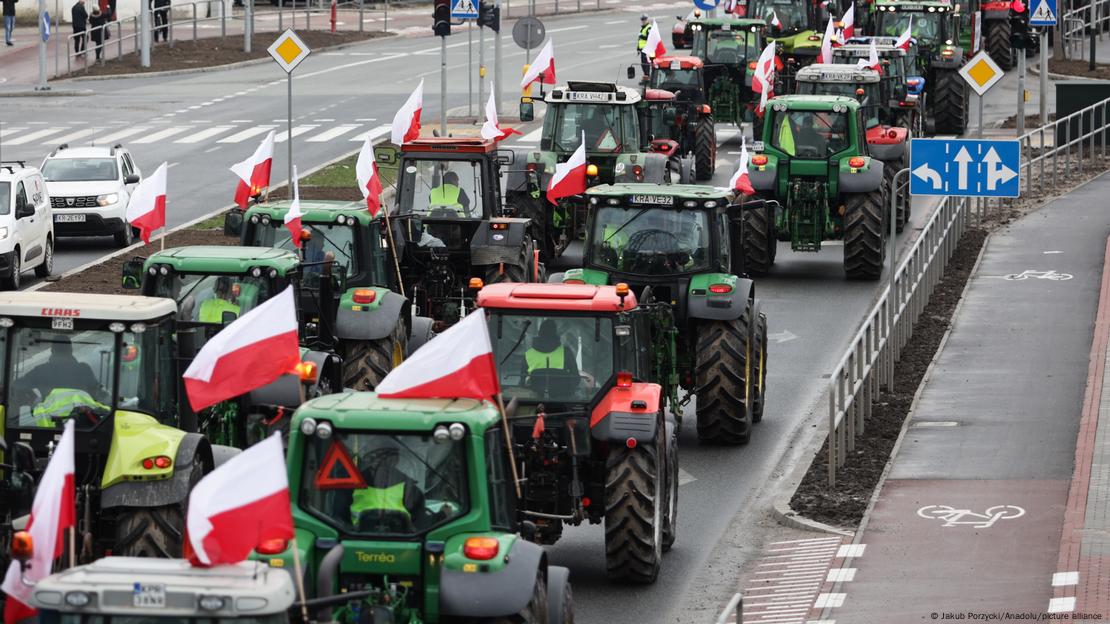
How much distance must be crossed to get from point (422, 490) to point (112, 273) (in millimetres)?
19020

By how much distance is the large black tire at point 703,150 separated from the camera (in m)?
38.8

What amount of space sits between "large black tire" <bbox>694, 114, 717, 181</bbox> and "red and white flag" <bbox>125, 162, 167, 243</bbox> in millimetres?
18653

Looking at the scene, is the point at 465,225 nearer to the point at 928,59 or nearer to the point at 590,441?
the point at 590,441

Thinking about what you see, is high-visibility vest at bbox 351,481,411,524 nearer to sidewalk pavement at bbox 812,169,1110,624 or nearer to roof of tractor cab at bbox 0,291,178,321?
roof of tractor cab at bbox 0,291,178,321

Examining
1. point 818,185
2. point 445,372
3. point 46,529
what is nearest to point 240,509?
point 46,529

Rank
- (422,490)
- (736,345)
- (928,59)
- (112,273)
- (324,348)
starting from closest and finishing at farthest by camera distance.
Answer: (422,490), (324,348), (736,345), (112,273), (928,59)

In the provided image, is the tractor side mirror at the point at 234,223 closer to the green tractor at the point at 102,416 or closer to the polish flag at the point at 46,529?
the green tractor at the point at 102,416

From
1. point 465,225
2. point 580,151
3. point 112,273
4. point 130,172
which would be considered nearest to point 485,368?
point 465,225

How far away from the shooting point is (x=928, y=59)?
46000 millimetres

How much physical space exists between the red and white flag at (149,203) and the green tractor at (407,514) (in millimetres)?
9457

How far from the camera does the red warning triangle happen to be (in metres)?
11.9

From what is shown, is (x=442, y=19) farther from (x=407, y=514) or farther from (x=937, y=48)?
(x=407, y=514)

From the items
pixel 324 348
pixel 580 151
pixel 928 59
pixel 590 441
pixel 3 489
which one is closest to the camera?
pixel 3 489

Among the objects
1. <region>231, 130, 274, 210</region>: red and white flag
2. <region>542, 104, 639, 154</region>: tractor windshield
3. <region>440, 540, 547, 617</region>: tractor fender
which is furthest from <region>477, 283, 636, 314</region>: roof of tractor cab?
<region>542, 104, 639, 154</region>: tractor windshield
